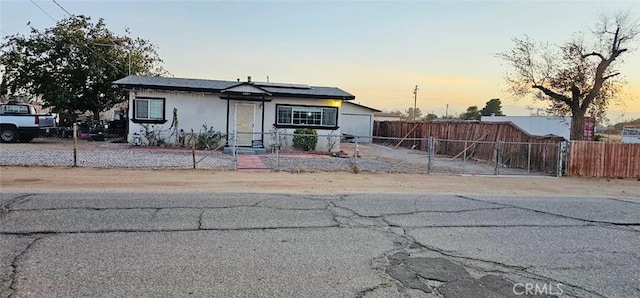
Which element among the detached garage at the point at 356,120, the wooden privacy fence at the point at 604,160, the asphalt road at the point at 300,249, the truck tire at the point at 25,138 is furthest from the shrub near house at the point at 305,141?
the detached garage at the point at 356,120

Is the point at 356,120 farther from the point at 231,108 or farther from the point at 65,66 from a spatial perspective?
the point at 65,66

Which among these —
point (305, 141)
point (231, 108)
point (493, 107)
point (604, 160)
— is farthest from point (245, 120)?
point (493, 107)

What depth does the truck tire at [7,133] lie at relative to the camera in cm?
2058

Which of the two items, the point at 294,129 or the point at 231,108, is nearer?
the point at 231,108

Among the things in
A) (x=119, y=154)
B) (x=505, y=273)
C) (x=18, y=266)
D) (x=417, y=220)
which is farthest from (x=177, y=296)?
(x=119, y=154)

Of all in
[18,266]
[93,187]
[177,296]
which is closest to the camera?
[177,296]

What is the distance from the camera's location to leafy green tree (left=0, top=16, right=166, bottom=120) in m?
26.1

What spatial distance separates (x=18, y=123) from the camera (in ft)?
68.1

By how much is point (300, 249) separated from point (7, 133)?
70.8 ft

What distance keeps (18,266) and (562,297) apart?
534 centimetres

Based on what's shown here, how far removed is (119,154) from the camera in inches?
636

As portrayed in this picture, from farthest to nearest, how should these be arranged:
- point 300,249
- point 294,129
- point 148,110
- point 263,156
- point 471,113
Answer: point 471,113, point 294,129, point 148,110, point 263,156, point 300,249

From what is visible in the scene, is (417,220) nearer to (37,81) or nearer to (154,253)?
(154,253)

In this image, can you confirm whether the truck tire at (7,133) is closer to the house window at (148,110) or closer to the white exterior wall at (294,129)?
the house window at (148,110)
